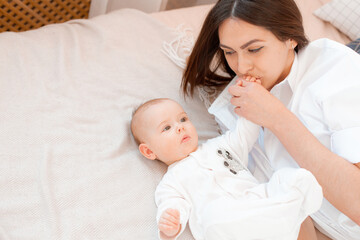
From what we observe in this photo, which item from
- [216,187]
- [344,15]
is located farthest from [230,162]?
[344,15]

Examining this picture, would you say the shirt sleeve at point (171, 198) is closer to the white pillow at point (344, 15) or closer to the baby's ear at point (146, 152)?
the baby's ear at point (146, 152)

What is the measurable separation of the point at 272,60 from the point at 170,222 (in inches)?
20.7

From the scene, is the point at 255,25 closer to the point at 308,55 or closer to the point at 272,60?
the point at 272,60

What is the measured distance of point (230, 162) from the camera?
116 centimetres

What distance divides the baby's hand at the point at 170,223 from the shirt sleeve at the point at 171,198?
0.04 ft

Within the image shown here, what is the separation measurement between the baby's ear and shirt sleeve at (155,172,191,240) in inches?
3.1

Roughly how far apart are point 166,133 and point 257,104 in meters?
0.28

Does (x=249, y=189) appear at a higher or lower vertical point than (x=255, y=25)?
lower

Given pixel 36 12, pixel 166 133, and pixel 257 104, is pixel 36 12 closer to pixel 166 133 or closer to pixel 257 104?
pixel 166 133

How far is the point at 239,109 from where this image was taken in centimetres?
120

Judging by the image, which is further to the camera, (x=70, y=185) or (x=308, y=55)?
(x=308, y=55)

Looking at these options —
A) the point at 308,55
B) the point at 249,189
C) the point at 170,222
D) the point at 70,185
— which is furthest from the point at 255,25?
the point at 70,185

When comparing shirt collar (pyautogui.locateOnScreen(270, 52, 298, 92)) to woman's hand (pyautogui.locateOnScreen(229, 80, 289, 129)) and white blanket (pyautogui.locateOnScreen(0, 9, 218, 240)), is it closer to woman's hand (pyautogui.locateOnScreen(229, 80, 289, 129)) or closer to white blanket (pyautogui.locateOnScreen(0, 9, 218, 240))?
woman's hand (pyautogui.locateOnScreen(229, 80, 289, 129))

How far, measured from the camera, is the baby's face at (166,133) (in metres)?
1.16
